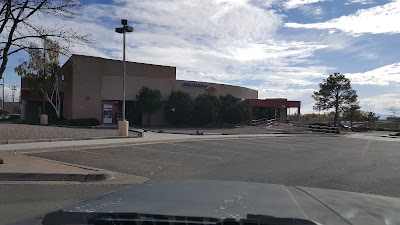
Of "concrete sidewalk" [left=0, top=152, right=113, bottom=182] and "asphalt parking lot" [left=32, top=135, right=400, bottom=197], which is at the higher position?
"concrete sidewalk" [left=0, top=152, right=113, bottom=182]

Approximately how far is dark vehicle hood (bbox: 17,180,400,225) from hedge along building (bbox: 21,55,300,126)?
133 feet

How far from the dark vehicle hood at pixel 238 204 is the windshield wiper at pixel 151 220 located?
0.18 ft

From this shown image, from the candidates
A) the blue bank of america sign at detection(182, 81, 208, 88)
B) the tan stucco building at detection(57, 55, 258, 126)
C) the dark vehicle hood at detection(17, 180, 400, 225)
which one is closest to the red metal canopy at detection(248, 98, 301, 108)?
the blue bank of america sign at detection(182, 81, 208, 88)

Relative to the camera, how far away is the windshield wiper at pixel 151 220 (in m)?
2.17

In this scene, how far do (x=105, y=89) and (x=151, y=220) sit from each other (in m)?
44.9

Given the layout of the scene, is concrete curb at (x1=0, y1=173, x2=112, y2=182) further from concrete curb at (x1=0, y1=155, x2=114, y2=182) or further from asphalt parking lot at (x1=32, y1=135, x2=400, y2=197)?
asphalt parking lot at (x1=32, y1=135, x2=400, y2=197)

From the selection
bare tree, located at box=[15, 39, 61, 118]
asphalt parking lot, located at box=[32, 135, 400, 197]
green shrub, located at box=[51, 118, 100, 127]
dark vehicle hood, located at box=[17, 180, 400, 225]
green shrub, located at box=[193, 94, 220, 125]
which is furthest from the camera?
green shrub, located at box=[193, 94, 220, 125]

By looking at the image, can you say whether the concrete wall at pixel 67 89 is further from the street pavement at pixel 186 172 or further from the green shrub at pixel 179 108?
the street pavement at pixel 186 172

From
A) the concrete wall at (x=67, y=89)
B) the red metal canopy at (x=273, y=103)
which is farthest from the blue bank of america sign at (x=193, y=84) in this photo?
the concrete wall at (x=67, y=89)

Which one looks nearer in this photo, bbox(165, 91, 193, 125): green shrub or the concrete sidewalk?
the concrete sidewalk

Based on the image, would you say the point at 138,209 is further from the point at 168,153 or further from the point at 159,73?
the point at 159,73

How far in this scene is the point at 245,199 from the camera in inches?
109

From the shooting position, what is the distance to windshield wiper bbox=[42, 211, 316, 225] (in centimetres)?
217

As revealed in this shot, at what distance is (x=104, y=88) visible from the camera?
4588 centimetres
